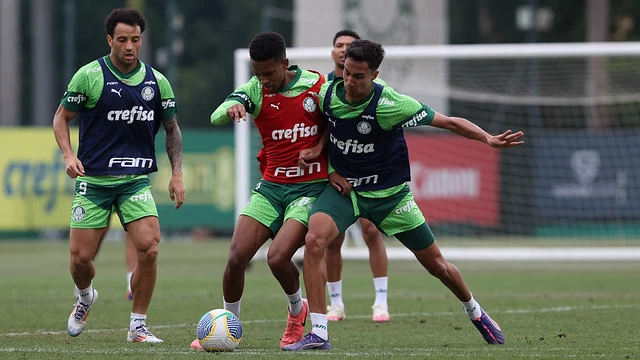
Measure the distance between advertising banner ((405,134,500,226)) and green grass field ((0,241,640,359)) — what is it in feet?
18.4

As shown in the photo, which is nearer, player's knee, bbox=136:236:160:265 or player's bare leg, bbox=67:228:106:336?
player's knee, bbox=136:236:160:265

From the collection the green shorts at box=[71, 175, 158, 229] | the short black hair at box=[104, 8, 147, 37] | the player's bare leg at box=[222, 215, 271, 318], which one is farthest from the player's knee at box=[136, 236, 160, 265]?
the short black hair at box=[104, 8, 147, 37]

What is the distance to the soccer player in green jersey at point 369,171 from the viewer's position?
8195 millimetres

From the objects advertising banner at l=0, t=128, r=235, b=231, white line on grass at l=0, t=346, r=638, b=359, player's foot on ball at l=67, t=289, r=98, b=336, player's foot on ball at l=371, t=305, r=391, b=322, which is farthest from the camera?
advertising banner at l=0, t=128, r=235, b=231

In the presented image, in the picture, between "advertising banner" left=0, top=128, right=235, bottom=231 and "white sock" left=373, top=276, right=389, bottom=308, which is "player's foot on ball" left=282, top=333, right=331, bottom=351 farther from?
"advertising banner" left=0, top=128, right=235, bottom=231

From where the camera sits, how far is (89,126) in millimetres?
8922

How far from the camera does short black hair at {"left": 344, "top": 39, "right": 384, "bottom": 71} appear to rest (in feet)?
26.8

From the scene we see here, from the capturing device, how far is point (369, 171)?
28.1 feet

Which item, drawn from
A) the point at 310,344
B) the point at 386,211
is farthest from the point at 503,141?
the point at 310,344

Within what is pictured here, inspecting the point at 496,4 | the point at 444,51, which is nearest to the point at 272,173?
the point at 444,51

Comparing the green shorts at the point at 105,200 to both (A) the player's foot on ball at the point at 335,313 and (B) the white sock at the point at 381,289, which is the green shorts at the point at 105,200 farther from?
(B) the white sock at the point at 381,289

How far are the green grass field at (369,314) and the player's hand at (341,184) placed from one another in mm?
1127

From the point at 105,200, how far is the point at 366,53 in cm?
232

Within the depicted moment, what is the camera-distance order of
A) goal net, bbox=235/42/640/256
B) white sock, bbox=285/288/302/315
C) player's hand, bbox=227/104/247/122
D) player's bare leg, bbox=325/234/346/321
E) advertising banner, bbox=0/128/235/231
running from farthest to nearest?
1. advertising banner, bbox=0/128/235/231
2. goal net, bbox=235/42/640/256
3. player's bare leg, bbox=325/234/346/321
4. white sock, bbox=285/288/302/315
5. player's hand, bbox=227/104/247/122
